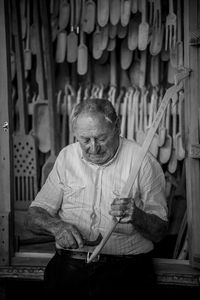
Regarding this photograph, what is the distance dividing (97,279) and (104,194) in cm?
43

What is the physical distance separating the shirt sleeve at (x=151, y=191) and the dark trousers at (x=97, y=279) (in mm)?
254

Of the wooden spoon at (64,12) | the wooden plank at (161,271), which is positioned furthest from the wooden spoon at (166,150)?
the wooden plank at (161,271)

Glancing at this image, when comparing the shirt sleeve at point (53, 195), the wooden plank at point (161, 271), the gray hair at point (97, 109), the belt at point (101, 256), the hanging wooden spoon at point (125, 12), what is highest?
the hanging wooden spoon at point (125, 12)

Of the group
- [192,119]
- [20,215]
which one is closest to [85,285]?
[192,119]

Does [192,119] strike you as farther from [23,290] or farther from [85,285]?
[23,290]

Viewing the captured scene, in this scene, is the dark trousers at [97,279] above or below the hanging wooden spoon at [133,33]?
below

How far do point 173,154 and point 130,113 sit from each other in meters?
0.50

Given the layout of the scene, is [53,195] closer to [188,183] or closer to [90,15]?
[188,183]

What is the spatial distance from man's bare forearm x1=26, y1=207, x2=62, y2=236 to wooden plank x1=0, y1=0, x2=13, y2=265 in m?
0.24

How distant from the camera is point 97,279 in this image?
2582mm

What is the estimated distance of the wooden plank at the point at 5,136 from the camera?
9.15 feet

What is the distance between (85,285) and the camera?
2.59m

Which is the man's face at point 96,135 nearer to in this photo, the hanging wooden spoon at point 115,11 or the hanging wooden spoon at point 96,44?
the hanging wooden spoon at point 115,11

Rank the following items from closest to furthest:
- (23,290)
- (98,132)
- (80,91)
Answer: (98,132) < (23,290) < (80,91)
